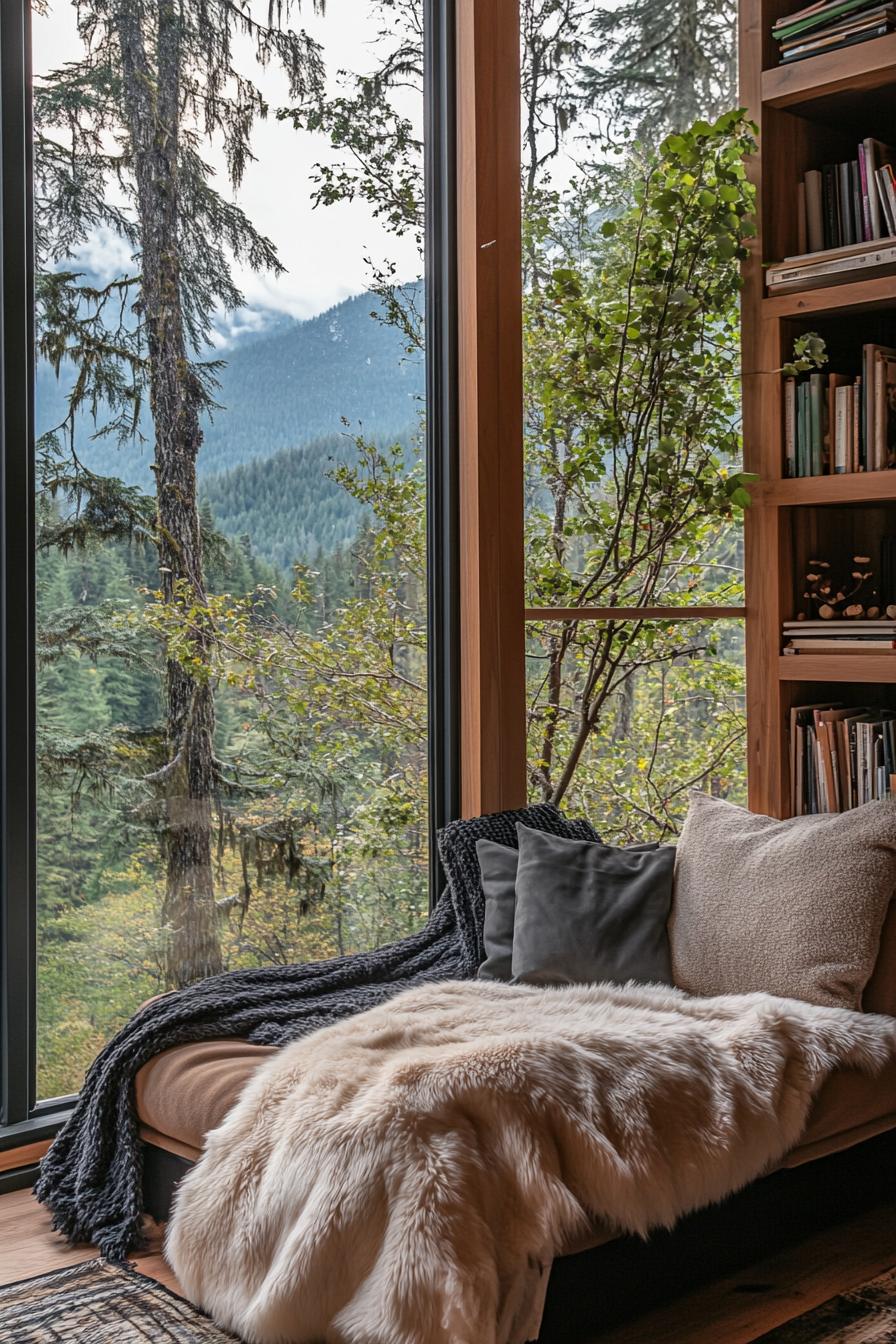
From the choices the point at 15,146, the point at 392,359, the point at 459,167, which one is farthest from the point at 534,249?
the point at 15,146

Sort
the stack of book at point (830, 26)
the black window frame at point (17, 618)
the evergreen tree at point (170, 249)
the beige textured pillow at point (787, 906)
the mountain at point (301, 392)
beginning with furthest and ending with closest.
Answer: the stack of book at point (830, 26)
the mountain at point (301, 392)
the evergreen tree at point (170, 249)
the black window frame at point (17, 618)
the beige textured pillow at point (787, 906)

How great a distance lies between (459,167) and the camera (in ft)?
12.0

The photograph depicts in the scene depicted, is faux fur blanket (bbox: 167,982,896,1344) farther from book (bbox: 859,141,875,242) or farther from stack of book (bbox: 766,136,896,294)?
book (bbox: 859,141,875,242)

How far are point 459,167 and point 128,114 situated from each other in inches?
39.1

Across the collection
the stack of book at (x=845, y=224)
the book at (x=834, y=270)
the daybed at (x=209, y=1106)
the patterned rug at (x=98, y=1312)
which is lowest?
the patterned rug at (x=98, y=1312)

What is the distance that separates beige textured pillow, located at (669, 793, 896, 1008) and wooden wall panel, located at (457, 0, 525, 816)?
81cm

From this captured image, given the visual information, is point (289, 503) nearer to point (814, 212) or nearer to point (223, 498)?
point (223, 498)

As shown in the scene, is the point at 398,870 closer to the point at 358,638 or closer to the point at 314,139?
the point at 358,638

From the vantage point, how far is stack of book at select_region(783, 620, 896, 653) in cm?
362

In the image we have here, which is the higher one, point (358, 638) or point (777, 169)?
point (777, 169)

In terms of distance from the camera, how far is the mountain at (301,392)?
3246 millimetres

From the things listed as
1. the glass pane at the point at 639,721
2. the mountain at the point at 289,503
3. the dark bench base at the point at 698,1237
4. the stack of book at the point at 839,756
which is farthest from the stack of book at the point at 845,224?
the dark bench base at the point at 698,1237

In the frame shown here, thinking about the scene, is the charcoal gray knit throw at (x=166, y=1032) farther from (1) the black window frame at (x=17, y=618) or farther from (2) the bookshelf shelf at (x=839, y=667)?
(2) the bookshelf shelf at (x=839, y=667)

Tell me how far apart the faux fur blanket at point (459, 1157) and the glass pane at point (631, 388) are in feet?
5.22
